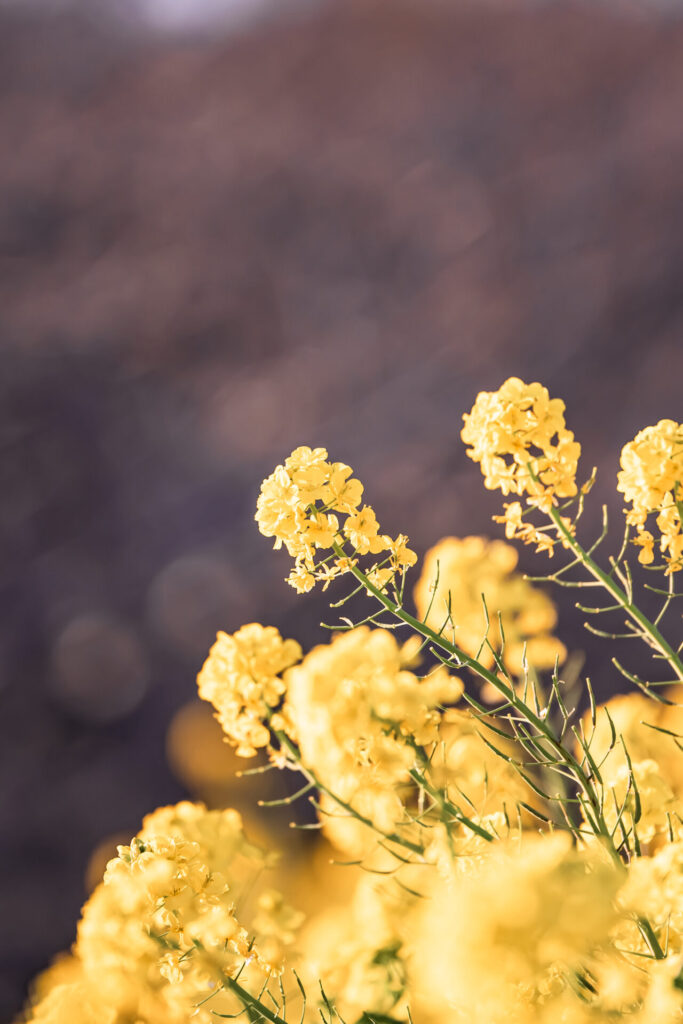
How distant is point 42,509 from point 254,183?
0.98 meters

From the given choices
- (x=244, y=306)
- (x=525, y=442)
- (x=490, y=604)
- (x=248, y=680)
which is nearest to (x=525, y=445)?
(x=525, y=442)

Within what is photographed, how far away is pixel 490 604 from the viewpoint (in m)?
0.85

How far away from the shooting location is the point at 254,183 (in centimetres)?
187

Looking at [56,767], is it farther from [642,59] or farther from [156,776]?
[642,59]

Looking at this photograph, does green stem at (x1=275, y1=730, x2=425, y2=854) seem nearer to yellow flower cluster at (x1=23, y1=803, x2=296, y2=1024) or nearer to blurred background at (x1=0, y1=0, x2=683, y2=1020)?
yellow flower cluster at (x1=23, y1=803, x2=296, y2=1024)

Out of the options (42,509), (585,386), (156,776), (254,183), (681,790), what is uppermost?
(254,183)

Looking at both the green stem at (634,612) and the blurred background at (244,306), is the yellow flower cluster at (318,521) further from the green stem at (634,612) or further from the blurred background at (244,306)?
the blurred background at (244,306)

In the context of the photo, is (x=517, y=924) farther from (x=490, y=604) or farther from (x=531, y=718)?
(x=490, y=604)

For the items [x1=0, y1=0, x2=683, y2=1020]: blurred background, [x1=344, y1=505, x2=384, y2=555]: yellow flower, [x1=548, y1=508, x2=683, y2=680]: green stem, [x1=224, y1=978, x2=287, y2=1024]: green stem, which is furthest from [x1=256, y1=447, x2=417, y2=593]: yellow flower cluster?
[x1=0, y1=0, x2=683, y2=1020]: blurred background

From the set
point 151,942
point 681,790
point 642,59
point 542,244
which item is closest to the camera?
point 151,942

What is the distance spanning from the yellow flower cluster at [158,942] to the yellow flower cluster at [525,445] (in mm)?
310

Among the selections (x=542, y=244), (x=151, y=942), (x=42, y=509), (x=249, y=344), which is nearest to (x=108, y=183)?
(x=249, y=344)

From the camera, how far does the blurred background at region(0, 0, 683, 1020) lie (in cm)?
175

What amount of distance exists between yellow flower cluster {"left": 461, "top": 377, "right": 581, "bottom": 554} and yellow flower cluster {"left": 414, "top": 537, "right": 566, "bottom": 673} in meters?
0.20
